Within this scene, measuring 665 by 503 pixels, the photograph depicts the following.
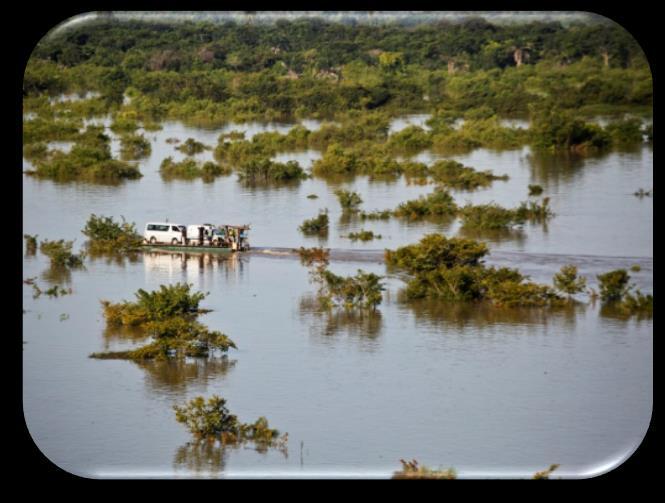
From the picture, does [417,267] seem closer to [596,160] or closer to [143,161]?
[596,160]

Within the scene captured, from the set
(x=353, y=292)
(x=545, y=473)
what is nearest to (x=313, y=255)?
(x=353, y=292)

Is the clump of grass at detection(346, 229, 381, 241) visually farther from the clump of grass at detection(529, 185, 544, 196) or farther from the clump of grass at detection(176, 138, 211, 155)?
the clump of grass at detection(176, 138, 211, 155)

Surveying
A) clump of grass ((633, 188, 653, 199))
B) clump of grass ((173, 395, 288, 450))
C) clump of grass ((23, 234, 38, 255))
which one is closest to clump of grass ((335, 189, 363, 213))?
clump of grass ((23, 234, 38, 255))

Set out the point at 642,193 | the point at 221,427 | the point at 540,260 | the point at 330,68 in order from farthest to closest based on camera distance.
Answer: the point at 540,260 < the point at 330,68 < the point at 642,193 < the point at 221,427

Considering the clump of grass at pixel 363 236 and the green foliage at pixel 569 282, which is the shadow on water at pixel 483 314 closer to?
the green foliage at pixel 569 282

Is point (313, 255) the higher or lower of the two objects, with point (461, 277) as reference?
higher

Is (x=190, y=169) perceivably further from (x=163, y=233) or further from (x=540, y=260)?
(x=540, y=260)
